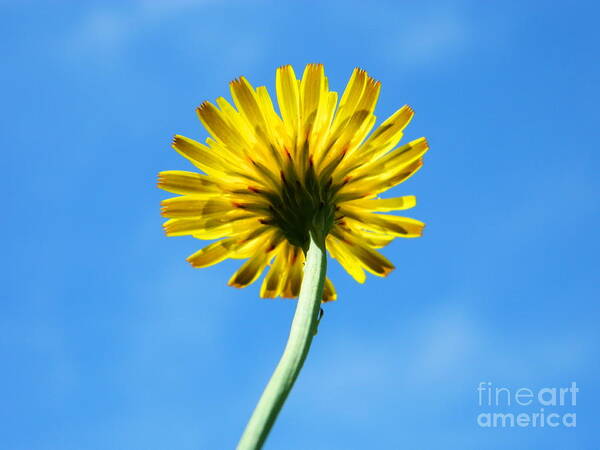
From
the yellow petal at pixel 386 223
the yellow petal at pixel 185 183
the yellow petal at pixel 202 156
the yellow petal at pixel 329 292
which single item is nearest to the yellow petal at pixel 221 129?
the yellow petal at pixel 202 156

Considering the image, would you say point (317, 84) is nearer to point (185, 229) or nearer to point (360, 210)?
point (360, 210)

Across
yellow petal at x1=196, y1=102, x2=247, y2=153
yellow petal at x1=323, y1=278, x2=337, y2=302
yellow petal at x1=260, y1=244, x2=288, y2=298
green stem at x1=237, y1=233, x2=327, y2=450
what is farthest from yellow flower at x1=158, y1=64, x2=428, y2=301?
green stem at x1=237, y1=233, x2=327, y2=450

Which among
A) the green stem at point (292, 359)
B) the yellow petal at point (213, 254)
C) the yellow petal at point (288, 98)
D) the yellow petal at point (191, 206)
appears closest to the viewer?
the green stem at point (292, 359)

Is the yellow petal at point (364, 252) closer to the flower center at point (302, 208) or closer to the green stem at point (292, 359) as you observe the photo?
the flower center at point (302, 208)

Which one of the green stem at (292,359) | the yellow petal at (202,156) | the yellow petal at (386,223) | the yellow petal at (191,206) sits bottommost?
the green stem at (292,359)

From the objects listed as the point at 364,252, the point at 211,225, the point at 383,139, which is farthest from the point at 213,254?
the point at 383,139

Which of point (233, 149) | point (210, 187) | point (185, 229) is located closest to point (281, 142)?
point (233, 149)
